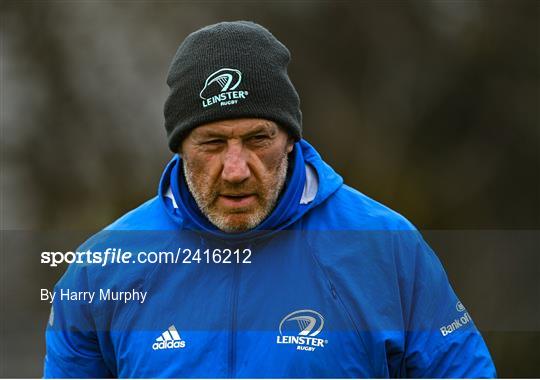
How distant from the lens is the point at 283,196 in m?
3.44

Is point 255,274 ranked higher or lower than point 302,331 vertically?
higher

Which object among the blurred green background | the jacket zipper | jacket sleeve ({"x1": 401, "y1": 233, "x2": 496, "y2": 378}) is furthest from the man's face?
the blurred green background

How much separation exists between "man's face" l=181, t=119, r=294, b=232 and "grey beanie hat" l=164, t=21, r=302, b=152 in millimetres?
50

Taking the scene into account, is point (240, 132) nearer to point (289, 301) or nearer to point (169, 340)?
point (289, 301)

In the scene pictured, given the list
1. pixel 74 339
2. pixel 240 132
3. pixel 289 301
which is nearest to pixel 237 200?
pixel 240 132

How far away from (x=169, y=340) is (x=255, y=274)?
0.37 m

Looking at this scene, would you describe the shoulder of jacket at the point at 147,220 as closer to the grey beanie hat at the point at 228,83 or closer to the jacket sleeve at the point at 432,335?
the grey beanie hat at the point at 228,83

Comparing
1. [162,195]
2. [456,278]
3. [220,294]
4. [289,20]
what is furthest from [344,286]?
[289,20]

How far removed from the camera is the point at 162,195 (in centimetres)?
361

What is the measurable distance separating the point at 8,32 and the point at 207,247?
718 centimetres

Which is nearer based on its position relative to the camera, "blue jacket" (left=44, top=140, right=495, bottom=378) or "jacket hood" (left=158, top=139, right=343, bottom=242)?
"blue jacket" (left=44, top=140, right=495, bottom=378)

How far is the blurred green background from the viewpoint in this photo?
9.78 metres

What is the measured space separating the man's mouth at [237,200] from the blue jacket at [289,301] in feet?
0.30

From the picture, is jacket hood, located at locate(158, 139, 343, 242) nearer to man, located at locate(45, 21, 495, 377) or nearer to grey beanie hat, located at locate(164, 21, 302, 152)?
man, located at locate(45, 21, 495, 377)
